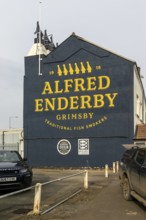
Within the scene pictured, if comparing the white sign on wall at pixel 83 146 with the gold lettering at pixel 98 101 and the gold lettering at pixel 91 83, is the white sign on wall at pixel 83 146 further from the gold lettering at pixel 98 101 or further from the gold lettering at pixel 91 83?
the gold lettering at pixel 91 83

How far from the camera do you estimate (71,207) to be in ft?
33.8

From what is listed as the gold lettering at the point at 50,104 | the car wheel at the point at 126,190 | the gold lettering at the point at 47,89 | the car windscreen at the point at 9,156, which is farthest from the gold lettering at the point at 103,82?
the car wheel at the point at 126,190

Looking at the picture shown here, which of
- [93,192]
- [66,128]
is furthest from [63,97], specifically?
[93,192]

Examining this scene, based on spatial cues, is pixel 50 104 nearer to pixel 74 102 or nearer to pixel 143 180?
pixel 74 102

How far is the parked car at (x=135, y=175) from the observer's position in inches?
366

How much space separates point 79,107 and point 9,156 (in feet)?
52.0

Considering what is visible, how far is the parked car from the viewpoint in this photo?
9.30 metres

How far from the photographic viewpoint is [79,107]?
30094 mm

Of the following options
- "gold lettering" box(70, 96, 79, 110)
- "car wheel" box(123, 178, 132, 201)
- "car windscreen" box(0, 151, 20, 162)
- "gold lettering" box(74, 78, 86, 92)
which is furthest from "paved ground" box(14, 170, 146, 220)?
"gold lettering" box(74, 78, 86, 92)

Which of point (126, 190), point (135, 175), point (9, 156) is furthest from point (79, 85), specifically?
point (135, 175)

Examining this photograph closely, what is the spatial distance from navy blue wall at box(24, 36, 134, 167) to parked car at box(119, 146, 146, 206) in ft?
53.7

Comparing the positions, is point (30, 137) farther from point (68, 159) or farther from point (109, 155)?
point (109, 155)

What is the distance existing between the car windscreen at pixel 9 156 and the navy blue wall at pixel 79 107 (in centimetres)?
1461

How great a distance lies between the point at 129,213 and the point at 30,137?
2283 cm
